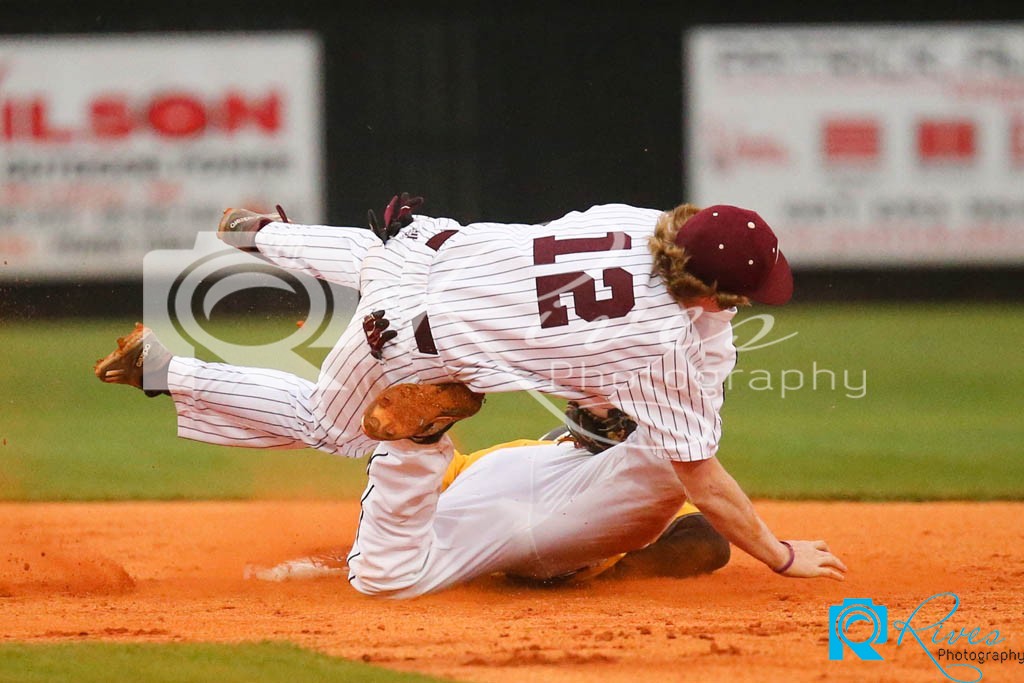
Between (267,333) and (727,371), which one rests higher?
(727,371)

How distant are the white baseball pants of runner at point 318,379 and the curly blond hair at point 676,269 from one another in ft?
2.24

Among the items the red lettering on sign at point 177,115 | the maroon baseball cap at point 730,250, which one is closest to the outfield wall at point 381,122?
the red lettering on sign at point 177,115

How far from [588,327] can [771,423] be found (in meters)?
4.66

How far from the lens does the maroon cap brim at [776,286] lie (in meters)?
3.35

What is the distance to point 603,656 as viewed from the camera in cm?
320

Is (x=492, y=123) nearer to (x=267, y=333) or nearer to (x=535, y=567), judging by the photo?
(x=267, y=333)

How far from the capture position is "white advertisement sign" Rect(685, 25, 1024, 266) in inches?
452

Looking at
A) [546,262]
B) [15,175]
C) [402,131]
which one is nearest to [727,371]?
[546,262]

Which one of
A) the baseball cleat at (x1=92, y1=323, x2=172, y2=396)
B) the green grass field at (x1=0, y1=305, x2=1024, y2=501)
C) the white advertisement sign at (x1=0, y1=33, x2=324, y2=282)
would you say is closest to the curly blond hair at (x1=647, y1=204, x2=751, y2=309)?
the baseball cleat at (x1=92, y1=323, x2=172, y2=396)

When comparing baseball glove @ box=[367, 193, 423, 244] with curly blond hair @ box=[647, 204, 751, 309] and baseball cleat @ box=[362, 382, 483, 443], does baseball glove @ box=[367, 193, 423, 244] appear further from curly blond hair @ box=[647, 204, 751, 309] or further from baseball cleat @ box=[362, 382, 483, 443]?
curly blond hair @ box=[647, 204, 751, 309]

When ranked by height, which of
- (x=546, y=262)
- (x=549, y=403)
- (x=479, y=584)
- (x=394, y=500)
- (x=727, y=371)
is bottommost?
(x=549, y=403)

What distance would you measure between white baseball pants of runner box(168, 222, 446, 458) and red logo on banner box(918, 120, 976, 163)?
28.8 feet

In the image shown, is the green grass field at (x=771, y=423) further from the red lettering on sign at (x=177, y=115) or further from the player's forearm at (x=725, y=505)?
the player's forearm at (x=725, y=505)

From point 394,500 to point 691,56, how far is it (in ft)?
29.4
